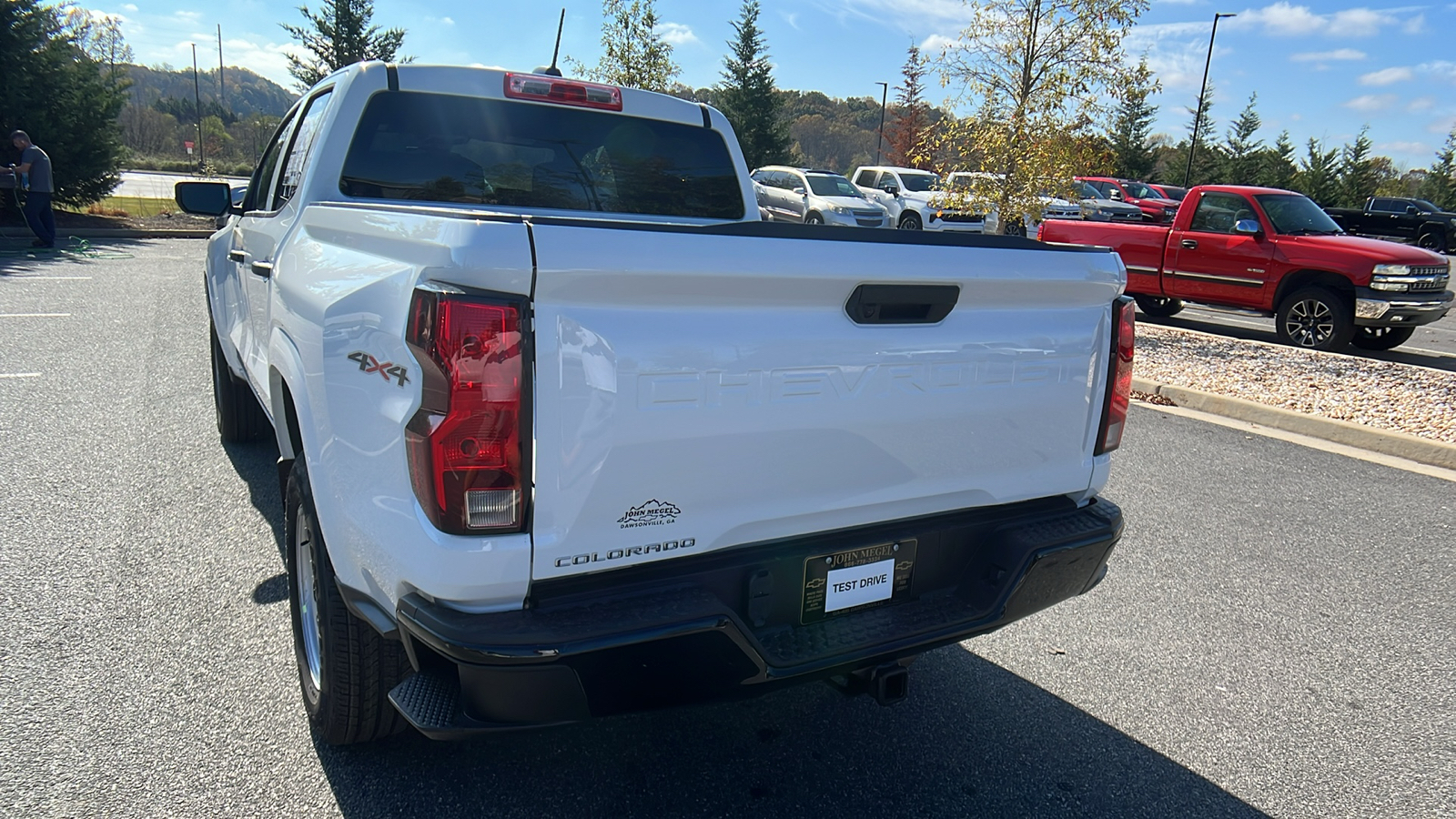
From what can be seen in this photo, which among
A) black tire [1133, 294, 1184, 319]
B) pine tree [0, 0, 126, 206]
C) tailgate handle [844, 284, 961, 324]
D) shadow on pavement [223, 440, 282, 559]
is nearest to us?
tailgate handle [844, 284, 961, 324]

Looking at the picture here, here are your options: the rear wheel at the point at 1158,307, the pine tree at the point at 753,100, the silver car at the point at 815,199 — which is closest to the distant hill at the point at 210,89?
the pine tree at the point at 753,100

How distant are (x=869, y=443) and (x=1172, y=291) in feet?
36.9

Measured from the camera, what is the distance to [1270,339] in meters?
11.6

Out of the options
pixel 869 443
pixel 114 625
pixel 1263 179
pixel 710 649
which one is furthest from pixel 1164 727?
pixel 1263 179

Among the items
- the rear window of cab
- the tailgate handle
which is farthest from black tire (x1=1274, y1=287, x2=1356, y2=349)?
the tailgate handle

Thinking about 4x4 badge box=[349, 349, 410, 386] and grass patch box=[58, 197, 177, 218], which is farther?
grass patch box=[58, 197, 177, 218]

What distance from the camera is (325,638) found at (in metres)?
2.42

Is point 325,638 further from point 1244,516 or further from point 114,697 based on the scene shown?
point 1244,516

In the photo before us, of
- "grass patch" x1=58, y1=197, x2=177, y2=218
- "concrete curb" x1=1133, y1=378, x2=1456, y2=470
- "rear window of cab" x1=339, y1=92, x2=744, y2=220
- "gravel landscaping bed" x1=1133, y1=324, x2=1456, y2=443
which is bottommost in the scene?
"concrete curb" x1=1133, y1=378, x2=1456, y2=470

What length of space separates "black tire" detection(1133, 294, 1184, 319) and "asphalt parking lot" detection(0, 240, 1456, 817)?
27.3ft

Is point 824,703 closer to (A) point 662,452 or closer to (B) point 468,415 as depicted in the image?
(A) point 662,452

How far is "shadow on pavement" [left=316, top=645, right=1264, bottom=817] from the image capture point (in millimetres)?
2523

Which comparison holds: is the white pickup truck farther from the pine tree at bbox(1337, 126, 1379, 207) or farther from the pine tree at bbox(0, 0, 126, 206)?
the pine tree at bbox(1337, 126, 1379, 207)

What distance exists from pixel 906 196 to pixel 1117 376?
21.0 m
